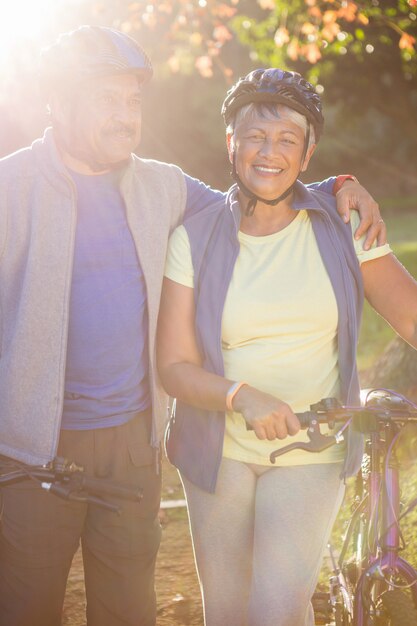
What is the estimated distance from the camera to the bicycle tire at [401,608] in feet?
11.3

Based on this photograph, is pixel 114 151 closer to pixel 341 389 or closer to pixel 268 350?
pixel 268 350

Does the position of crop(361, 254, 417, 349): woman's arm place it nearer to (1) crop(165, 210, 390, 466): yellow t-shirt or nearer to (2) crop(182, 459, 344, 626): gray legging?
(1) crop(165, 210, 390, 466): yellow t-shirt

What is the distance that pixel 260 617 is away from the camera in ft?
11.8

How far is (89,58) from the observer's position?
12.4 ft

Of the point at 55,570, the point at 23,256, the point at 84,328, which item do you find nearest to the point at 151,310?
the point at 84,328

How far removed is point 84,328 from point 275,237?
2.65 ft

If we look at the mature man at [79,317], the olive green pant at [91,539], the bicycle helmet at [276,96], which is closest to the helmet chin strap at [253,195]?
the bicycle helmet at [276,96]

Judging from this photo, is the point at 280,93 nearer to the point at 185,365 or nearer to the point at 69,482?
the point at 185,365

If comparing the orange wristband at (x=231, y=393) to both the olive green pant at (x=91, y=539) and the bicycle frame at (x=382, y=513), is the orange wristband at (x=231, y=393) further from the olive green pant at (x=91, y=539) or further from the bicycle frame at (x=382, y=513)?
the olive green pant at (x=91, y=539)

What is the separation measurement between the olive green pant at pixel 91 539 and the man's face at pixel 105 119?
1.06 meters

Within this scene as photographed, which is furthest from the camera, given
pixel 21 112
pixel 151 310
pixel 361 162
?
pixel 361 162

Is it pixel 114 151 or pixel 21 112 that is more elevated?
pixel 21 112

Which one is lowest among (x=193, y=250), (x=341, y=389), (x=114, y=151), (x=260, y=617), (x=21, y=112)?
(x=260, y=617)

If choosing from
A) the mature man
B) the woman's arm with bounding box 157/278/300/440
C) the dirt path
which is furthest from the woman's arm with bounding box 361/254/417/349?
the dirt path
